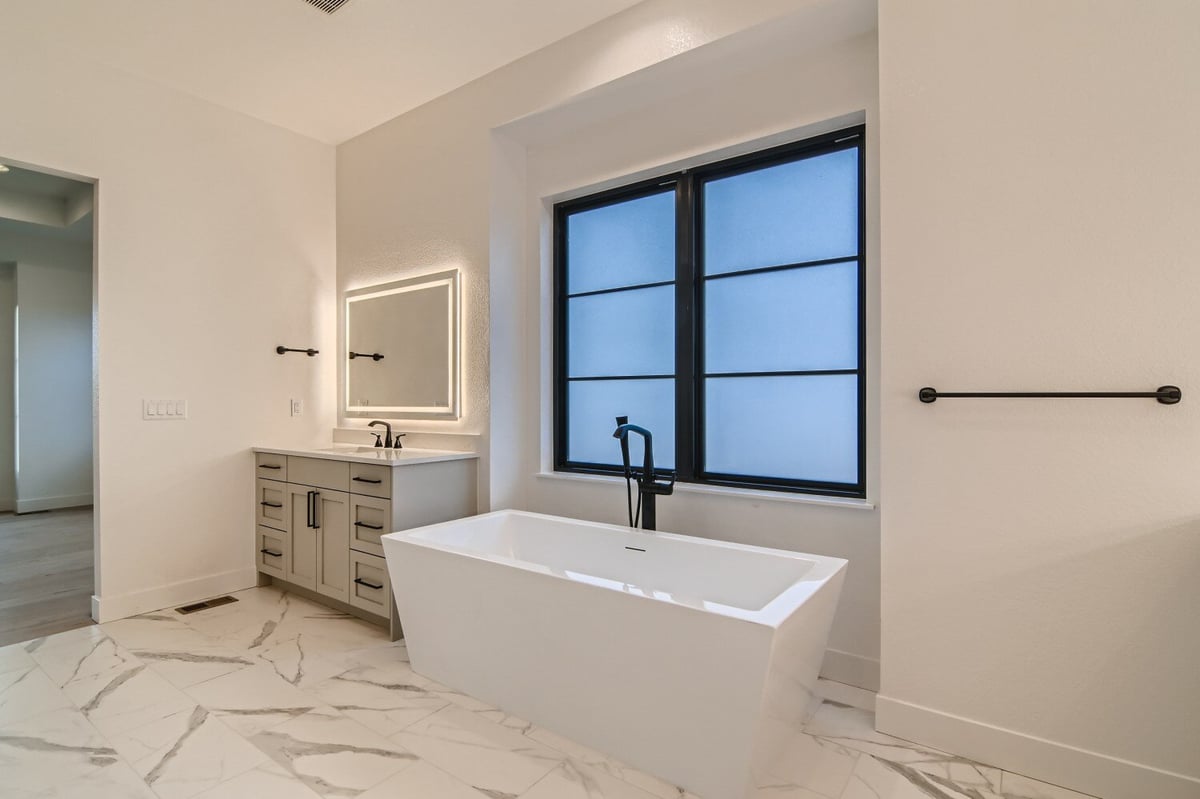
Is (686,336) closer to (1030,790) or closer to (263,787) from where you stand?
(1030,790)

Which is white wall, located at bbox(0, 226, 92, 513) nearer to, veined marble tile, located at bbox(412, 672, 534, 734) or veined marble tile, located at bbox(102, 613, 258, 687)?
veined marble tile, located at bbox(102, 613, 258, 687)

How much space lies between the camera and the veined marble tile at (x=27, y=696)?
208 cm

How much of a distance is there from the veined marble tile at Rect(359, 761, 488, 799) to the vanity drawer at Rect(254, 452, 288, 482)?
2126mm

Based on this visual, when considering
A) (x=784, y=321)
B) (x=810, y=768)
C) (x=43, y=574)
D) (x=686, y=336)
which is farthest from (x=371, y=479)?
(x=43, y=574)

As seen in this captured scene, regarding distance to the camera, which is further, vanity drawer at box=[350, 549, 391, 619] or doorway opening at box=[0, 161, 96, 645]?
doorway opening at box=[0, 161, 96, 645]

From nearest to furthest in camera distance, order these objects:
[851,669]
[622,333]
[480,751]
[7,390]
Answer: [480,751] → [851,669] → [622,333] → [7,390]

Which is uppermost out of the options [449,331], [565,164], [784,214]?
[565,164]

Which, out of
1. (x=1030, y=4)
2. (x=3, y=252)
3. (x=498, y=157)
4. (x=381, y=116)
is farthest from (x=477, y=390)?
(x=3, y=252)

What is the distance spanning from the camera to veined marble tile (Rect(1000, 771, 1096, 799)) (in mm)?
1664

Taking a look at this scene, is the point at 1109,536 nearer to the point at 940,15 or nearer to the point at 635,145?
the point at 940,15

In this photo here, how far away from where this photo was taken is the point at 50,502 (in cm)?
589

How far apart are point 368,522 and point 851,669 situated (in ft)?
7.22

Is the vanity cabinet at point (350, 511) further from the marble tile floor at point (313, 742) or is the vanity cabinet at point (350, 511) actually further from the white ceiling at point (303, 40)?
the white ceiling at point (303, 40)

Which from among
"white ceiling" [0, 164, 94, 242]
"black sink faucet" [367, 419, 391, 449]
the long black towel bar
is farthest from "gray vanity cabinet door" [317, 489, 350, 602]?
"white ceiling" [0, 164, 94, 242]
